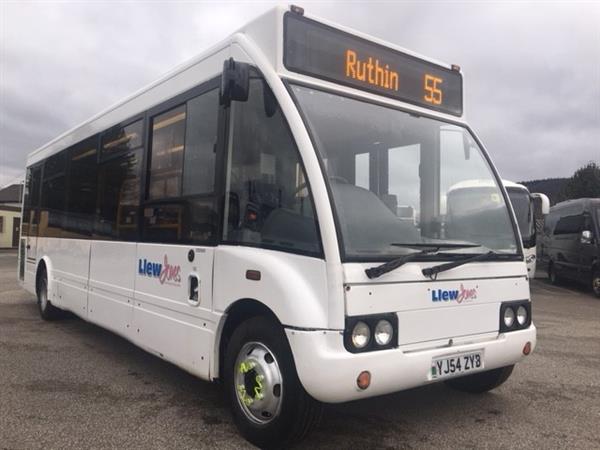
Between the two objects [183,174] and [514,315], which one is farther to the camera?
[183,174]

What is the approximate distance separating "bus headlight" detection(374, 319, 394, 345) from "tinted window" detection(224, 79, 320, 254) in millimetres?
587

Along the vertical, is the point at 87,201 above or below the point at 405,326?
above

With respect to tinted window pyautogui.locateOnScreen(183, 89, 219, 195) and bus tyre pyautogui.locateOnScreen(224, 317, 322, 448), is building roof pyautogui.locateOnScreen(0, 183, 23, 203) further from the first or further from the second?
bus tyre pyautogui.locateOnScreen(224, 317, 322, 448)

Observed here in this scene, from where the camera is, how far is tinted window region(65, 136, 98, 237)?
21.3ft

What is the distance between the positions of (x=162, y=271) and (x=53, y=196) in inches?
175

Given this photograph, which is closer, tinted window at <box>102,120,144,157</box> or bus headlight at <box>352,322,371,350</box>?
bus headlight at <box>352,322,371,350</box>

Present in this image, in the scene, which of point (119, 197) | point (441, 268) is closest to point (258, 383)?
point (441, 268)

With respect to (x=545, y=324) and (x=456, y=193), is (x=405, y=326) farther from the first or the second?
(x=545, y=324)

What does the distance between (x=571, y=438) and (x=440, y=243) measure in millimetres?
1683

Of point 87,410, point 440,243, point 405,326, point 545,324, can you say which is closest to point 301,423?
point 405,326

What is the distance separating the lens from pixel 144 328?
4.92 m

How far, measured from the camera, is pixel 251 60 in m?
3.77

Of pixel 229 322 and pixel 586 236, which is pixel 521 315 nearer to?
pixel 229 322

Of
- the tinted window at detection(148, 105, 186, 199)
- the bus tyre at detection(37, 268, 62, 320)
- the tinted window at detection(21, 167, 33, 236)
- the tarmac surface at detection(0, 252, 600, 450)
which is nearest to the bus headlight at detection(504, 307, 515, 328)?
the tarmac surface at detection(0, 252, 600, 450)
